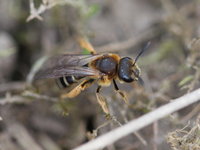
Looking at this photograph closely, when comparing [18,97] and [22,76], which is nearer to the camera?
[18,97]

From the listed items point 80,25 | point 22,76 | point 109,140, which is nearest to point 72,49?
point 80,25

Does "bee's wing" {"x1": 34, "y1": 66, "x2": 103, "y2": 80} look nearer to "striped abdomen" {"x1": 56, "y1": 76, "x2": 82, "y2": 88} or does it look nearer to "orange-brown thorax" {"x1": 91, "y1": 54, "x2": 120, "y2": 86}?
"orange-brown thorax" {"x1": 91, "y1": 54, "x2": 120, "y2": 86}

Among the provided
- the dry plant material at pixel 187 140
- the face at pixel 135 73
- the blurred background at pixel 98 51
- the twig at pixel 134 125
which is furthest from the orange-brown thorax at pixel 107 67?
the twig at pixel 134 125

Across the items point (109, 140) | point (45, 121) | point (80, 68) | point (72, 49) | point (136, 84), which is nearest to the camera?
point (109, 140)

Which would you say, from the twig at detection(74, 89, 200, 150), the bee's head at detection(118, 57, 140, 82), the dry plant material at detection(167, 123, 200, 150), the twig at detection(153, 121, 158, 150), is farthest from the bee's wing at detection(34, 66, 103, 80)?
the twig at detection(74, 89, 200, 150)

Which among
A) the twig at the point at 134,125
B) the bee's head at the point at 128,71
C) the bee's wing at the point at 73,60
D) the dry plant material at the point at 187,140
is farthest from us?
the bee's wing at the point at 73,60

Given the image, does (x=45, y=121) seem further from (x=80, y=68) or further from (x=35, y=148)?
(x=80, y=68)

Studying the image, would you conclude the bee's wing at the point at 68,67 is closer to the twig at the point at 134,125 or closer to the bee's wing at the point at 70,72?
the bee's wing at the point at 70,72
